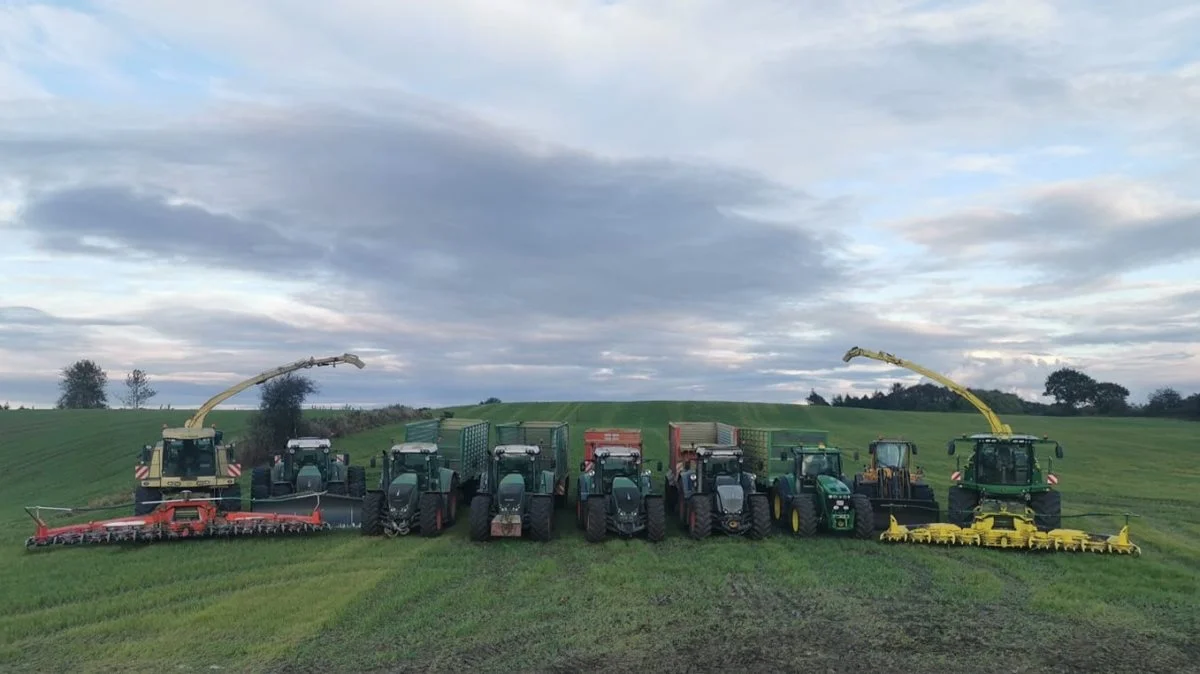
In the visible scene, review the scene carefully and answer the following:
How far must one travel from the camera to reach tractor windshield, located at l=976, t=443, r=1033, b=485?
20.0 m

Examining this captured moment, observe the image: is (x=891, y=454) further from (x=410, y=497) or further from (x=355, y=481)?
(x=355, y=481)

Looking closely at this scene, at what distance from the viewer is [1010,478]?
20.0 meters

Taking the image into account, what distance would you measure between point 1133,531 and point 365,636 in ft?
60.8

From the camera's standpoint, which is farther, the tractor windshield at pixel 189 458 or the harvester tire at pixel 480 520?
the tractor windshield at pixel 189 458

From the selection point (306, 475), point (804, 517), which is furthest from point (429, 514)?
point (804, 517)

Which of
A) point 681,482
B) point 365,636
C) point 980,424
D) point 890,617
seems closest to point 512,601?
point 365,636

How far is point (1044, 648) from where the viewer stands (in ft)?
35.3

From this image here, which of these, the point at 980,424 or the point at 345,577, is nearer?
the point at 345,577

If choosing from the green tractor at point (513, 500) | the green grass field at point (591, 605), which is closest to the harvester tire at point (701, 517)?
the green grass field at point (591, 605)

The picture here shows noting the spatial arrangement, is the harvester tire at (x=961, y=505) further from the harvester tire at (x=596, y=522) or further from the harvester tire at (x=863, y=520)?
the harvester tire at (x=596, y=522)

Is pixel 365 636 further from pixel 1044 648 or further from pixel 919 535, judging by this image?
pixel 919 535

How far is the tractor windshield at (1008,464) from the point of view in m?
20.0

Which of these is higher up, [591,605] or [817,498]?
[817,498]

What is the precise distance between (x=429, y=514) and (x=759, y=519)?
7.23 metres
